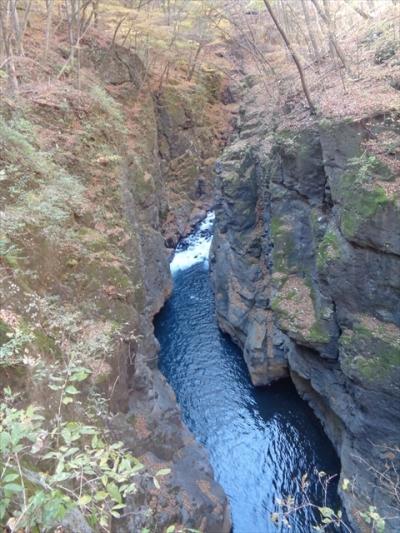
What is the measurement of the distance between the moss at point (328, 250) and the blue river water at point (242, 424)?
24.1ft

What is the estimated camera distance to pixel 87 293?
1054 centimetres

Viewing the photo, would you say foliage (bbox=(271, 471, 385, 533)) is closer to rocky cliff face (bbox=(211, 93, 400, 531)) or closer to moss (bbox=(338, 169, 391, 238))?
rocky cliff face (bbox=(211, 93, 400, 531))

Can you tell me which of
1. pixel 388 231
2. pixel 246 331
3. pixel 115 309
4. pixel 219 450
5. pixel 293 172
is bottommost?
pixel 219 450

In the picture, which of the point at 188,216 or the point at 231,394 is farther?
the point at 188,216

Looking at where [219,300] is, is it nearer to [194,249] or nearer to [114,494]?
[194,249]

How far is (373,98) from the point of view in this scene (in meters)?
12.2

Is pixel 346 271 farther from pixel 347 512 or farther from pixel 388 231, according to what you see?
pixel 347 512

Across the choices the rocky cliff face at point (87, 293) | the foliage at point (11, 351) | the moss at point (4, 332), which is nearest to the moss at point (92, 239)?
the rocky cliff face at point (87, 293)

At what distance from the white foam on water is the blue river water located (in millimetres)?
5165

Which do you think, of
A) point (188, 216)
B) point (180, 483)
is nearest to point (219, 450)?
point (180, 483)

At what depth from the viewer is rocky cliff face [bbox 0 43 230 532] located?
8.13 m

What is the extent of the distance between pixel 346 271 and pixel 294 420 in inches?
306

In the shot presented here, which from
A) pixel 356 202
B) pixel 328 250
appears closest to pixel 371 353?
pixel 328 250

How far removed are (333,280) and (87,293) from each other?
23.5 feet
